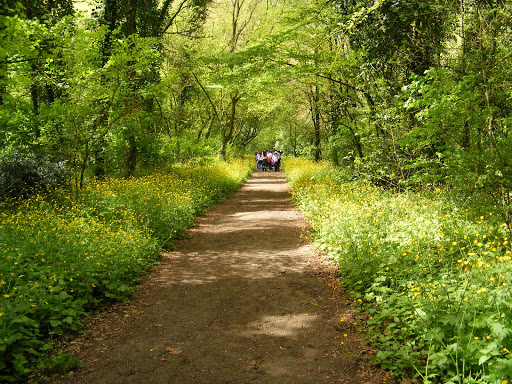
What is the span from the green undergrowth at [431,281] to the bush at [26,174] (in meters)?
7.02

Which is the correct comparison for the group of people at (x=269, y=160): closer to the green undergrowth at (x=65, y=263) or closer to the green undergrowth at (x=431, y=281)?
the green undergrowth at (x=65, y=263)

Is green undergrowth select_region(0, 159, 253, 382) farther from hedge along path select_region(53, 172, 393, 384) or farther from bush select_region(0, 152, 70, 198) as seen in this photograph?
bush select_region(0, 152, 70, 198)

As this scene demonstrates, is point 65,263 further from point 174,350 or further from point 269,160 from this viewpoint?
point 269,160

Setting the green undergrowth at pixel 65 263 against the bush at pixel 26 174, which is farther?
the bush at pixel 26 174

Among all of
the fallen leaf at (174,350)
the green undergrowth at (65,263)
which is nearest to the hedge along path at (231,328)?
the fallen leaf at (174,350)

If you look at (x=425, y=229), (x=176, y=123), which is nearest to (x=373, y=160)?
(x=425, y=229)

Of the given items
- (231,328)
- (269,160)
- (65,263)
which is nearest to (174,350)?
(231,328)

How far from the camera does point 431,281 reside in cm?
418

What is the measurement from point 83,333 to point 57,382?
940 millimetres

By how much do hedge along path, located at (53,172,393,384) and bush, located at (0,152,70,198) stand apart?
15.2 feet

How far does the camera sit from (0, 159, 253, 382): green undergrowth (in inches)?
138

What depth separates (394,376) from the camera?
3.25 metres

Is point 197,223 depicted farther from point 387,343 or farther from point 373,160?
point 387,343

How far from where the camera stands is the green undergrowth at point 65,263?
351 centimetres
